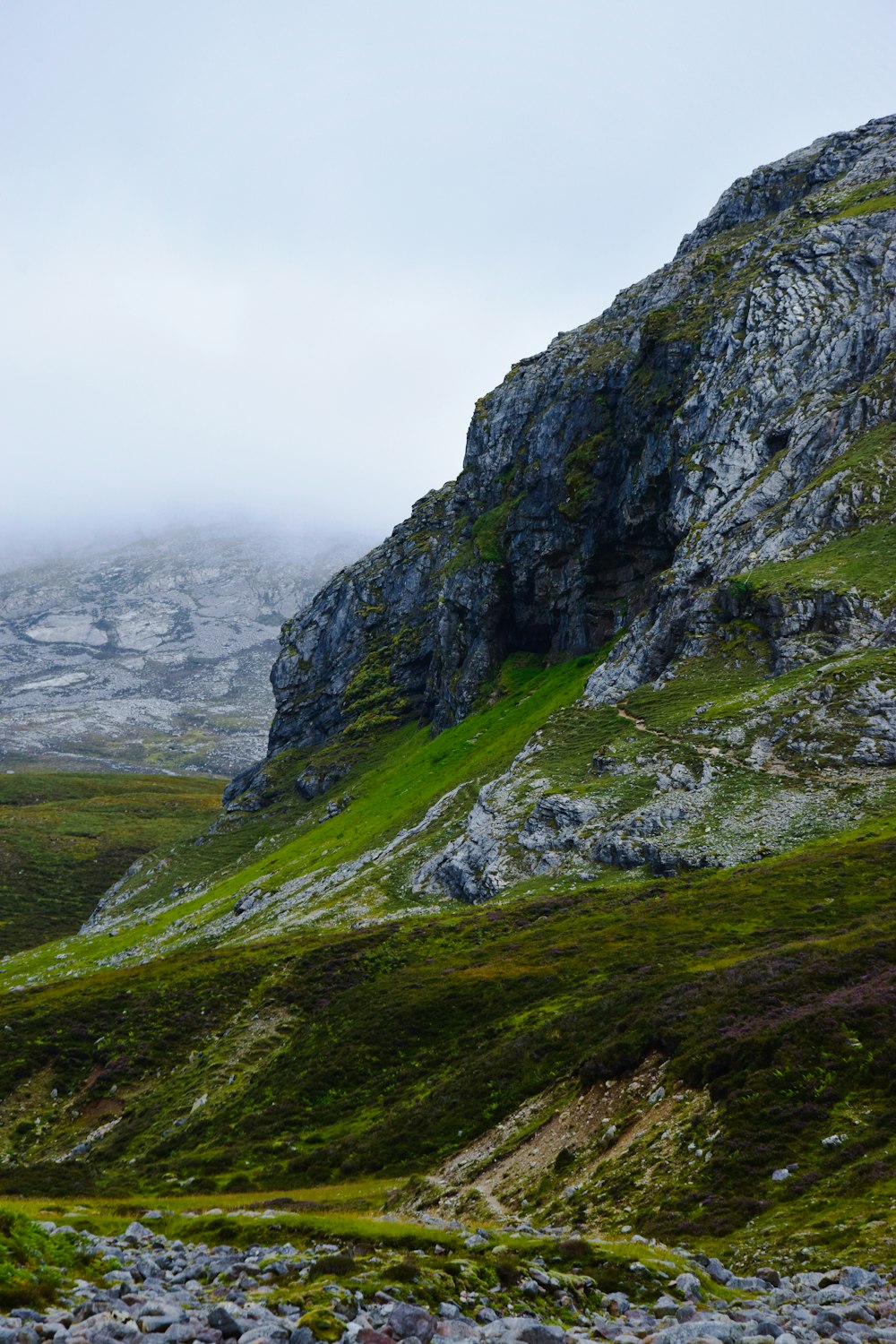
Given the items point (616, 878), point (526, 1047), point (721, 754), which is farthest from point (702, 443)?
point (526, 1047)

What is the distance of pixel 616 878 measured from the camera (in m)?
75.3

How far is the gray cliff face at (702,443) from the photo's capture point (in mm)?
118875

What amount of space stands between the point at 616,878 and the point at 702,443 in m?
91.9

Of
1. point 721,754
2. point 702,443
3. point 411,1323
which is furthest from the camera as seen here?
point 702,443

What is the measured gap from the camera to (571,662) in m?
167

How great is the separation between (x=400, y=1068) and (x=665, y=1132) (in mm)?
24766

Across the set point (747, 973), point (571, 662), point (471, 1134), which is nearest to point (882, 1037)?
point (747, 973)

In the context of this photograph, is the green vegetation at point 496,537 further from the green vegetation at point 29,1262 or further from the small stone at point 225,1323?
the small stone at point 225,1323

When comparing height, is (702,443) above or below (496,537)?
above

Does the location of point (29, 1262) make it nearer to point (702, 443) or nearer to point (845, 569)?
point (845, 569)

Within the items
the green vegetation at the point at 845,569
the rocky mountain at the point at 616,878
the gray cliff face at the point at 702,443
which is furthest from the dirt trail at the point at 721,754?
the green vegetation at the point at 845,569

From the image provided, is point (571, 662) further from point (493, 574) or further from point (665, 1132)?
point (665, 1132)

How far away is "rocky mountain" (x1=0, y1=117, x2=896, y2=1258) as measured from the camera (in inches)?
1063

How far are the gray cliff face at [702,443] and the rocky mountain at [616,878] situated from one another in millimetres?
711
